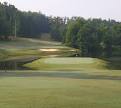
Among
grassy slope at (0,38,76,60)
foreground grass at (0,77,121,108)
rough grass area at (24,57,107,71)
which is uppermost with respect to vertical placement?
Result: foreground grass at (0,77,121,108)

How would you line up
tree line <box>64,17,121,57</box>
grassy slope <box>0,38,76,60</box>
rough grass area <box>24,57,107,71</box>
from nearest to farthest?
rough grass area <box>24,57,107,71</box>
grassy slope <box>0,38,76,60</box>
tree line <box>64,17,121,57</box>

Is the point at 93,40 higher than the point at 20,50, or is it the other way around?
the point at 93,40

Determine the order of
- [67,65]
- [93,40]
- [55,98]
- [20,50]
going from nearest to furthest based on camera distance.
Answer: [55,98] → [67,65] → [20,50] → [93,40]

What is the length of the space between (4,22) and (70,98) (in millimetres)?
129062

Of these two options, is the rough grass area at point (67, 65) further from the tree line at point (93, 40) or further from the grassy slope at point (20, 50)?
the tree line at point (93, 40)

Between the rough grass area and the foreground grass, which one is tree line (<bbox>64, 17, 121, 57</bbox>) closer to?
the rough grass area

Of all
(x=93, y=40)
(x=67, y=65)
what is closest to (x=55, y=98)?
(x=67, y=65)

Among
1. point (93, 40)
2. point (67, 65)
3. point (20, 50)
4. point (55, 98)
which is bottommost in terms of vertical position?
point (20, 50)

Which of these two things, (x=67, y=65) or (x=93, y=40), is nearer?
(x=67, y=65)

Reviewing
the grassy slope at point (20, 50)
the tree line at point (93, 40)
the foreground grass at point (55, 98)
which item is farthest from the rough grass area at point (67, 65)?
the tree line at point (93, 40)

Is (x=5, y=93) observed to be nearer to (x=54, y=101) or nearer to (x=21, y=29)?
(x=54, y=101)

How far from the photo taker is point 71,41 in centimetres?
14075

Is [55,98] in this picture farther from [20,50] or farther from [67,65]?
[20,50]

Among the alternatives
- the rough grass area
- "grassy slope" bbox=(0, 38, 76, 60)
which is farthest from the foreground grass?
"grassy slope" bbox=(0, 38, 76, 60)
